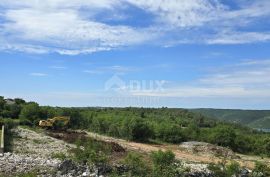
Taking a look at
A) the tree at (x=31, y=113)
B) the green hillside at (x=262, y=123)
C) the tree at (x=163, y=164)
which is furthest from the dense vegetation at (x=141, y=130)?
the green hillside at (x=262, y=123)

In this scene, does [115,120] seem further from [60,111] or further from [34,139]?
[34,139]

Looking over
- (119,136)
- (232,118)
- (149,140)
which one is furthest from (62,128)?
(232,118)

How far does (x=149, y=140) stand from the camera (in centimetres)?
4262

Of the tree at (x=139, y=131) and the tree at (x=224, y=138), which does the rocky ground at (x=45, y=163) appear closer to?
the tree at (x=139, y=131)

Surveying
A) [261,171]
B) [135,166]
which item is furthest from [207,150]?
[135,166]

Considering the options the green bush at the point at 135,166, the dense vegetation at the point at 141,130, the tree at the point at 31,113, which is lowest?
the green bush at the point at 135,166

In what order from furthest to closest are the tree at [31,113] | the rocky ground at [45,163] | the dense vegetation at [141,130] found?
1. the tree at [31,113]
2. the dense vegetation at [141,130]
3. the rocky ground at [45,163]

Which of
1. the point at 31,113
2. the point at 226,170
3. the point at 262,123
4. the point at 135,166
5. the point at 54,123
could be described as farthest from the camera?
the point at 262,123

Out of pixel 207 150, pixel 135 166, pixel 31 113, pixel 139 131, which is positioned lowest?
pixel 207 150

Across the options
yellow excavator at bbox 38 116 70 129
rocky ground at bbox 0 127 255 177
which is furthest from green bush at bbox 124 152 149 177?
yellow excavator at bbox 38 116 70 129

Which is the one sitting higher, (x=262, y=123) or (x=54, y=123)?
(x=54, y=123)

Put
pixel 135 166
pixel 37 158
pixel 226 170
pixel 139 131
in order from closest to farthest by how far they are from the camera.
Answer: pixel 135 166, pixel 226 170, pixel 37 158, pixel 139 131

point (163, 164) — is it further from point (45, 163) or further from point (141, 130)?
point (141, 130)

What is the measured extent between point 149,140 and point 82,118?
37.9 ft
